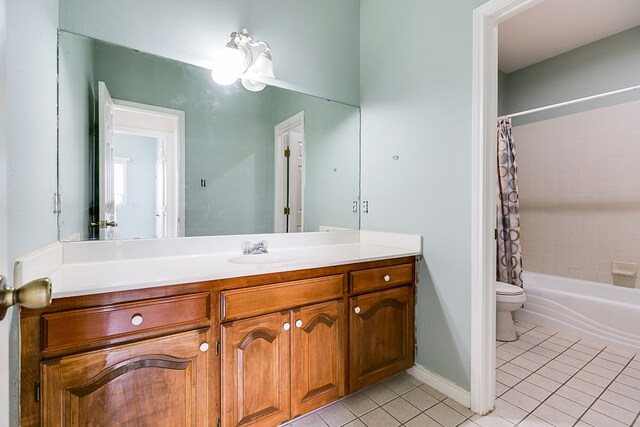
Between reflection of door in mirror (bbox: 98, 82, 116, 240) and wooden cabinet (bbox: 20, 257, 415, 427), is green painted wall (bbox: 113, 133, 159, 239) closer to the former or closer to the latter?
reflection of door in mirror (bbox: 98, 82, 116, 240)

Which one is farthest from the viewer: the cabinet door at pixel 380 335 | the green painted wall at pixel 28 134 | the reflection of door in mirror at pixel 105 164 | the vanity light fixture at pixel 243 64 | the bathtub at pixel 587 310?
the bathtub at pixel 587 310

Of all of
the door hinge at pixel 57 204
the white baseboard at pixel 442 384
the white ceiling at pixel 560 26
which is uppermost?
the white ceiling at pixel 560 26

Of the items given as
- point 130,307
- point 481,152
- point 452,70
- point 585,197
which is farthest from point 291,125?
point 585,197

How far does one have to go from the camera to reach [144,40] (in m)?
1.47

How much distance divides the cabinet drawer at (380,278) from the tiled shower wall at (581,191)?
85.2 inches

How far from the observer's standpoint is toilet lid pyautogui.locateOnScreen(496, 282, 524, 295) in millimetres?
2363

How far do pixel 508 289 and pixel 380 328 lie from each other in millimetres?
1453

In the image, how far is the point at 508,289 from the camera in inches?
95.7

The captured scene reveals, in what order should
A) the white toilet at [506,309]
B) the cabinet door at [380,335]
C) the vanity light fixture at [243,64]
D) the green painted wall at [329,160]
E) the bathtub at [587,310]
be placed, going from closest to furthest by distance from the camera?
1. the cabinet door at [380,335]
2. the vanity light fixture at [243,64]
3. the green painted wall at [329,160]
4. the bathtub at [587,310]
5. the white toilet at [506,309]

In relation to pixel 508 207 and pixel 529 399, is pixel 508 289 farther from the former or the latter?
pixel 529 399

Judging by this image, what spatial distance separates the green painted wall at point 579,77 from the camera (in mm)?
2512

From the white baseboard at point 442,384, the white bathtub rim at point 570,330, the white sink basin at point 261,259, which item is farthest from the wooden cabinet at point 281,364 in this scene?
the white bathtub rim at point 570,330

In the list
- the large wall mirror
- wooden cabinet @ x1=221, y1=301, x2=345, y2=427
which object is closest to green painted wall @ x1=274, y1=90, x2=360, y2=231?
the large wall mirror

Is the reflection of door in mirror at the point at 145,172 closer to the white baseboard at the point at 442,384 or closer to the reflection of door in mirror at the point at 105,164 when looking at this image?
the reflection of door in mirror at the point at 105,164
